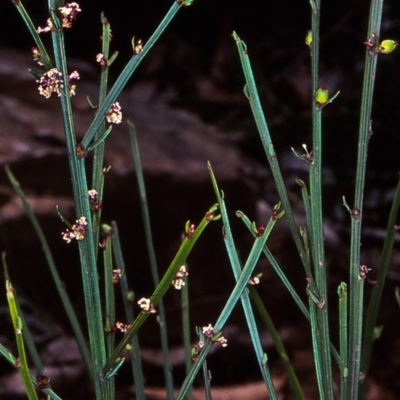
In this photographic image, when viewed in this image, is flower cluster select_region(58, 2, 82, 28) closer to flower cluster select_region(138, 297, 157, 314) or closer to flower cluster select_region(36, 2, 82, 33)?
flower cluster select_region(36, 2, 82, 33)

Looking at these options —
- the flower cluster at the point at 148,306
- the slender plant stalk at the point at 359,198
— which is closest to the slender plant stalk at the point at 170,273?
the flower cluster at the point at 148,306

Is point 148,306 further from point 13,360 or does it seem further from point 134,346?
point 134,346

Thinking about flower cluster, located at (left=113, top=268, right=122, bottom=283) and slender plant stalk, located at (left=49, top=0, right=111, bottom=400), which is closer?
slender plant stalk, located at (left=49, top=0, right=111, bottom=400)

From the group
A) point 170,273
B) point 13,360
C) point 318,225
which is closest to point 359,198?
point 318,225

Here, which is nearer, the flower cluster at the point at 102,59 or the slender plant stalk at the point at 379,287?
the flower cluster at the point at 102,59

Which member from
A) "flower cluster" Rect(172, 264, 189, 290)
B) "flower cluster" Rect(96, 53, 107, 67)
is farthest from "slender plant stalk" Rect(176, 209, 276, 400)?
"flower cluster" Rect(96, 53, 107, 67)

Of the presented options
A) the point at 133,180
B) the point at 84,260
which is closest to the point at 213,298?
the point at 133,180

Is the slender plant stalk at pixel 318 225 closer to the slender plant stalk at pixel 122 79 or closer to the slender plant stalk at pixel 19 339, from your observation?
the slender plant stalk at pixel 122 79

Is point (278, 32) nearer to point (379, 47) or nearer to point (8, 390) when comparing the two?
point (8, 390)

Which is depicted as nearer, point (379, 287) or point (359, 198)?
point (359, 198)
